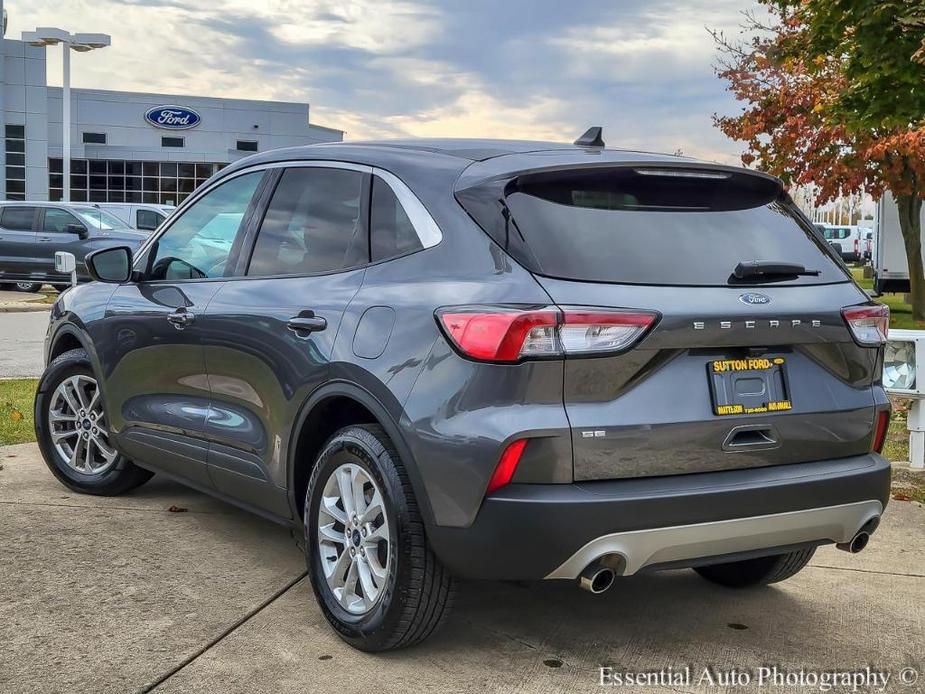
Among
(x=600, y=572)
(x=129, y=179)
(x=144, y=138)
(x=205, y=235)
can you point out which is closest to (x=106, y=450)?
(x=205, y=235)

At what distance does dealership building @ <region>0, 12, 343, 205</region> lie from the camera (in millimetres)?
62500

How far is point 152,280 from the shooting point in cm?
562

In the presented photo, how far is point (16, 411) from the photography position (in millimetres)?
8984

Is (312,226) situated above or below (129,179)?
below

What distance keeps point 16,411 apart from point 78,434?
9.84ft

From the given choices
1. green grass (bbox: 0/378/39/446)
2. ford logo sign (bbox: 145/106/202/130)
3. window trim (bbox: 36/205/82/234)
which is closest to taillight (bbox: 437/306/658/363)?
green grass (bbox: 0/378/39/446)

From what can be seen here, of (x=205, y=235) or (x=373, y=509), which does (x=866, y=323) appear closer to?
(x=373, y=509)

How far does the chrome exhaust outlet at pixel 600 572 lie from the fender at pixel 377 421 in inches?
19.8

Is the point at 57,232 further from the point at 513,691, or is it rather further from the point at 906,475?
the point at 513,691

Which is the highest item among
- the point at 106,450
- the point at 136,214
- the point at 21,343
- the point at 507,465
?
the point at 136,214

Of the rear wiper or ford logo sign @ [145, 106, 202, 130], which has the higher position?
ford logo sign @ [145, 106, 202, 130]

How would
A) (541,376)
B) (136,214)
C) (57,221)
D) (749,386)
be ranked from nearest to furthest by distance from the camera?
1. (541,376)
2. (749,386)
3. (57,221)
4. (136,214)

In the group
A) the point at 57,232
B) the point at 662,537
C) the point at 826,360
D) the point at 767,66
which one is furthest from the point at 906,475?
the point at 57,232

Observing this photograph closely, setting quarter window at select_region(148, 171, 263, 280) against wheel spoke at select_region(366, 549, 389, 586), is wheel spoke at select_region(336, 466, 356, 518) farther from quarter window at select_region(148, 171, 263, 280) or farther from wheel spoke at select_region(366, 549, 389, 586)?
quarter window at select_region(148, 171, 263, 280)
